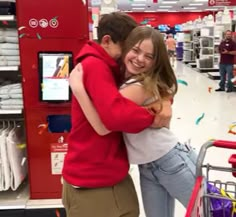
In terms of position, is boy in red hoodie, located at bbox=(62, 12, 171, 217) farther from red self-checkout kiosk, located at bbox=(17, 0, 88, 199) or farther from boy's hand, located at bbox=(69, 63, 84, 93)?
red self-checkout kiosk, located at bbox=(17, 0, 88, 199)

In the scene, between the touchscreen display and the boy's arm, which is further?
the touchscreen display

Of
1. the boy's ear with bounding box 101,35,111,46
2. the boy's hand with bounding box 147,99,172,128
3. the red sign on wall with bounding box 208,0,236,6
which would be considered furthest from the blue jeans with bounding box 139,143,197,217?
the red sign on wall with bounding box 208,0,236,6

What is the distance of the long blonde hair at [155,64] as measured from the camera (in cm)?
152

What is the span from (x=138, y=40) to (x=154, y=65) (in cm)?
13

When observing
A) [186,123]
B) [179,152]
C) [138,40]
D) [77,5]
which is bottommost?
[186,123]

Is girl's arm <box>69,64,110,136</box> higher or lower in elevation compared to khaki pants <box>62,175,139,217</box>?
higher

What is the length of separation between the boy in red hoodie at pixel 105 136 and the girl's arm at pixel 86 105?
0.03m

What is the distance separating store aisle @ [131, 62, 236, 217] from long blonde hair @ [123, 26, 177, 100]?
1.94 m

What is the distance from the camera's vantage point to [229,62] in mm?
10609

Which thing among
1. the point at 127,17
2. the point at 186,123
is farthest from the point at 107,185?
the point at 186,123

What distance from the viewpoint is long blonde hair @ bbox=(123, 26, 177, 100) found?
152 centimetres

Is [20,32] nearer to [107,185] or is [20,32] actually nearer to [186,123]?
[107,185]

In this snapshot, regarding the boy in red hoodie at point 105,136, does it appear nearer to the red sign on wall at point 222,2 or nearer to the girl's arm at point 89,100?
the girl's arm at point 89,100

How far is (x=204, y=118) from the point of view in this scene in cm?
705
